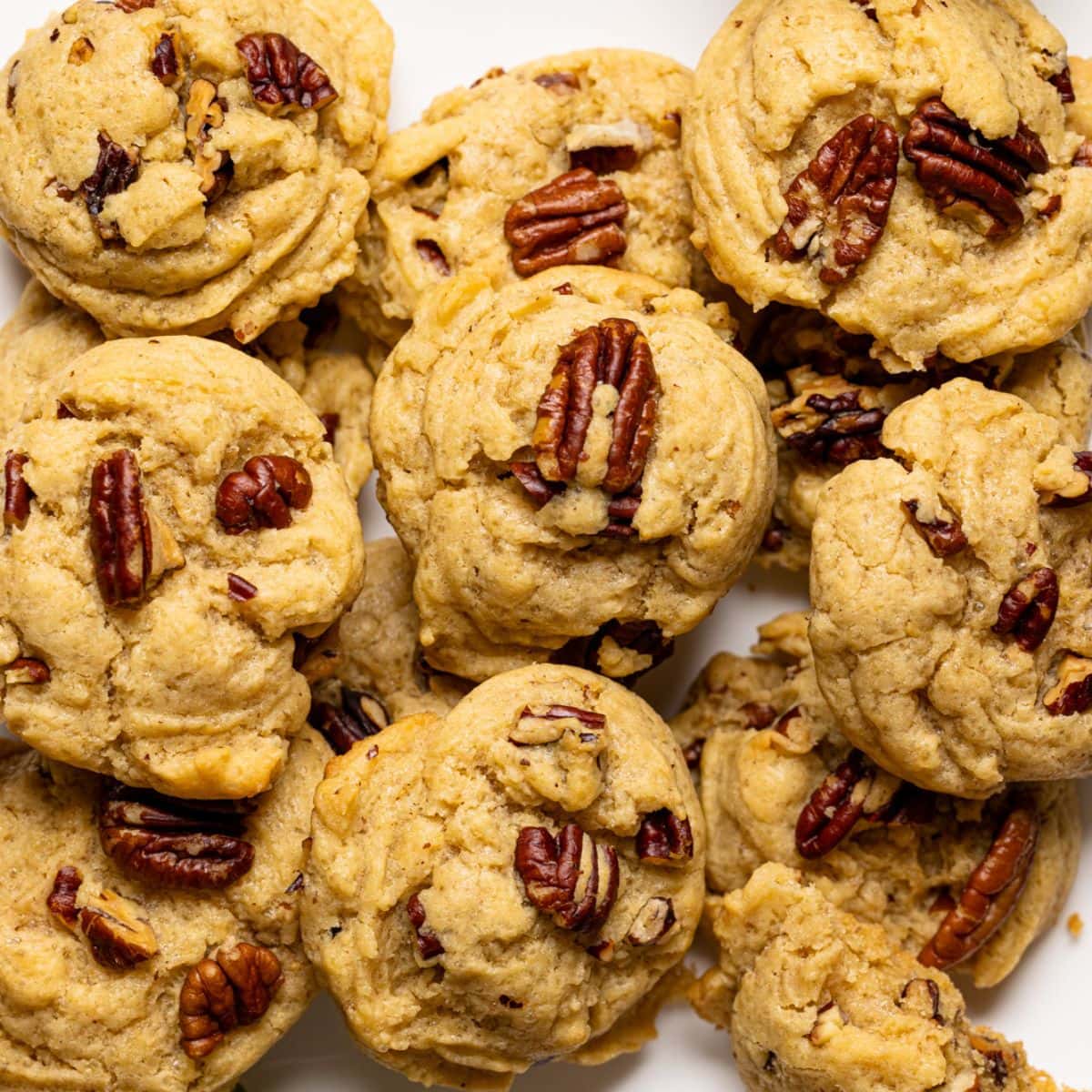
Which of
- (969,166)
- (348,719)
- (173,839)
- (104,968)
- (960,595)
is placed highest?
(969,166)

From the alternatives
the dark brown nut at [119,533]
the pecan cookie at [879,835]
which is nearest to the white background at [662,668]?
the pecan cookie at [879,835]

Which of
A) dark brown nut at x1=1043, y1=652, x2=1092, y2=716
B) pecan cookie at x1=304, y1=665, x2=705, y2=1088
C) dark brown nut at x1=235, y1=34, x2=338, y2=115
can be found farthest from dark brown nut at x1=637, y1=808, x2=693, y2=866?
dark brown nut at x1=235, y1=34, x2=338, y2=115

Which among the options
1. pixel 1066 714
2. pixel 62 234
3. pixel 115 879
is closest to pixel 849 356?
pixel 1066 714

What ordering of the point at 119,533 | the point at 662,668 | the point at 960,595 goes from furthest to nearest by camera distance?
the point at 662,668 < the point at 960,595 < the point at 119,533

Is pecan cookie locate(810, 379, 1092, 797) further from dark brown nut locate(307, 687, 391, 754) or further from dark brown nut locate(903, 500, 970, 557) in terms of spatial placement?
dark brown nut locate(307, 687, 391, 754)

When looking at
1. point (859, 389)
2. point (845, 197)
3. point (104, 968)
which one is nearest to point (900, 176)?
point (845, 197)

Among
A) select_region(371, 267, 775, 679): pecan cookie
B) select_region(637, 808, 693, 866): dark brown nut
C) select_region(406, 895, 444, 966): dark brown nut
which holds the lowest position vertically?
select_region(406, 895, 444, 966): dark brown nut

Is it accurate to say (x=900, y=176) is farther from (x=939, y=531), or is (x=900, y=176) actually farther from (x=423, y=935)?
(x=423, y=935)
